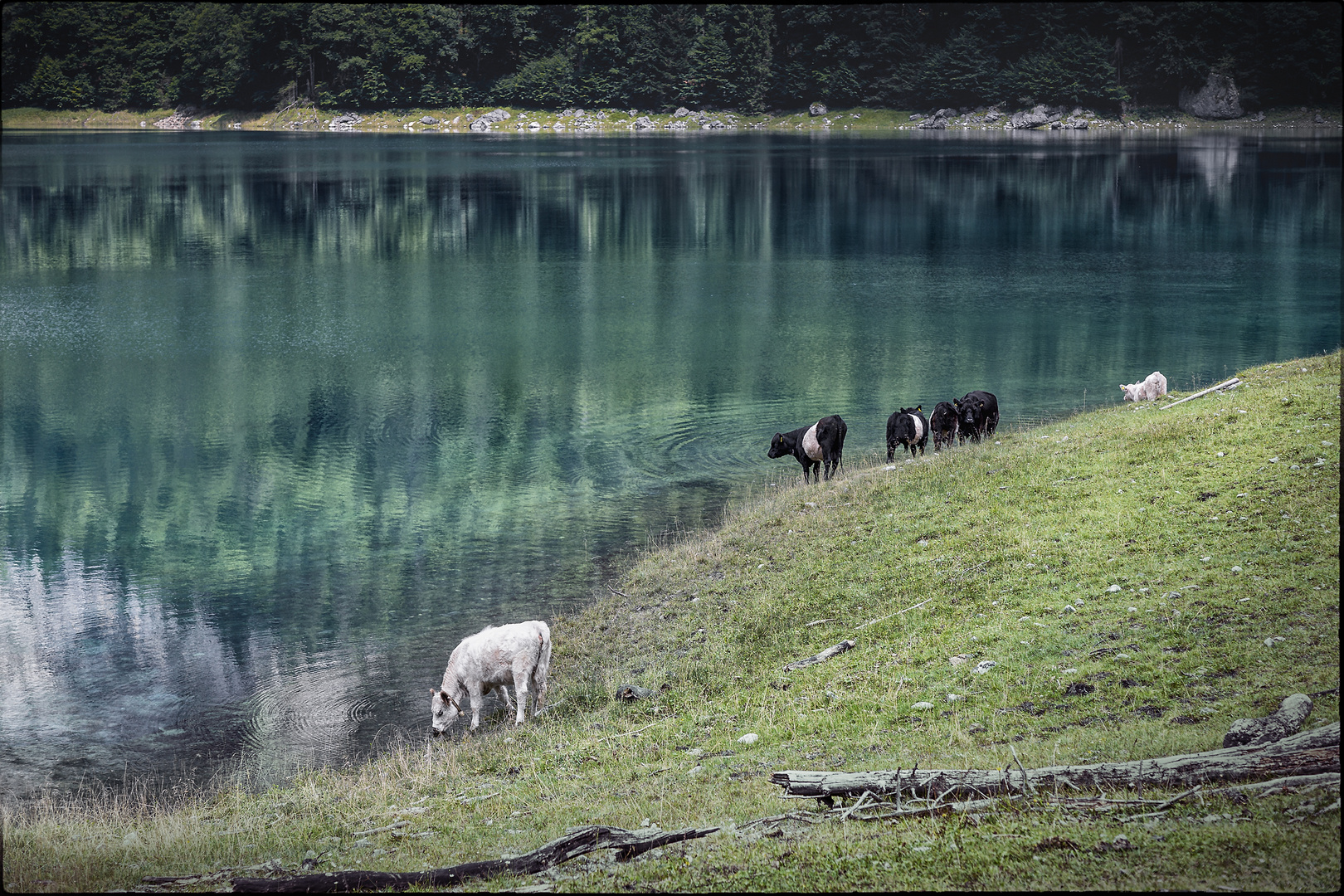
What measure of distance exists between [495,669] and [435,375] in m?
29.5

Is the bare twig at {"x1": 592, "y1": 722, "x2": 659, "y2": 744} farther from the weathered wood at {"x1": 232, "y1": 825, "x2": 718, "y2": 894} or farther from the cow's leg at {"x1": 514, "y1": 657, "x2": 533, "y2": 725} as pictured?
the weathered wood at {"x1": 232, "y1": 825, "x2": 718, "y2": 894}

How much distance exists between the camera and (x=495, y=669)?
17641mm

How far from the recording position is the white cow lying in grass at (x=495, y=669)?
1748 cm

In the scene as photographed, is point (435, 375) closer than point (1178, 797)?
No

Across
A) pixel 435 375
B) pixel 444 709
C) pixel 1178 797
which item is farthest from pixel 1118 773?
pixel 435 375

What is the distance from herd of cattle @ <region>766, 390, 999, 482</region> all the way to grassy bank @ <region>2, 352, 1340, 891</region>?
217 inches

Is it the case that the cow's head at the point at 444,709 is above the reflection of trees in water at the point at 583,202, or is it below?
below

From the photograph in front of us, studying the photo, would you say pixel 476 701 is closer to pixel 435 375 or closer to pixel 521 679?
pixel 521 679

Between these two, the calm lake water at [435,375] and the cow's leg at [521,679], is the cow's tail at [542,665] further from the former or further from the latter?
the calm lake water at [435,375]

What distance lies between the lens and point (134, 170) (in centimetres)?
13012

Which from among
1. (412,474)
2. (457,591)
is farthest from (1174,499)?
(412,474)

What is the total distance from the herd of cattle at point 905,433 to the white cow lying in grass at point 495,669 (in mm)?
12876

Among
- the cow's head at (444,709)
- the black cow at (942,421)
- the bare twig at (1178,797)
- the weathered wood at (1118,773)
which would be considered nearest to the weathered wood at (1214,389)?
the black cow at (942,421)

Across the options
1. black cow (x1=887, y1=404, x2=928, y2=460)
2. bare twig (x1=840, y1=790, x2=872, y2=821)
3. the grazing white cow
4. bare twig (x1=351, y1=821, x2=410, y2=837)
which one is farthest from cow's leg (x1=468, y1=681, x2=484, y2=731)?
the grazing white cow
